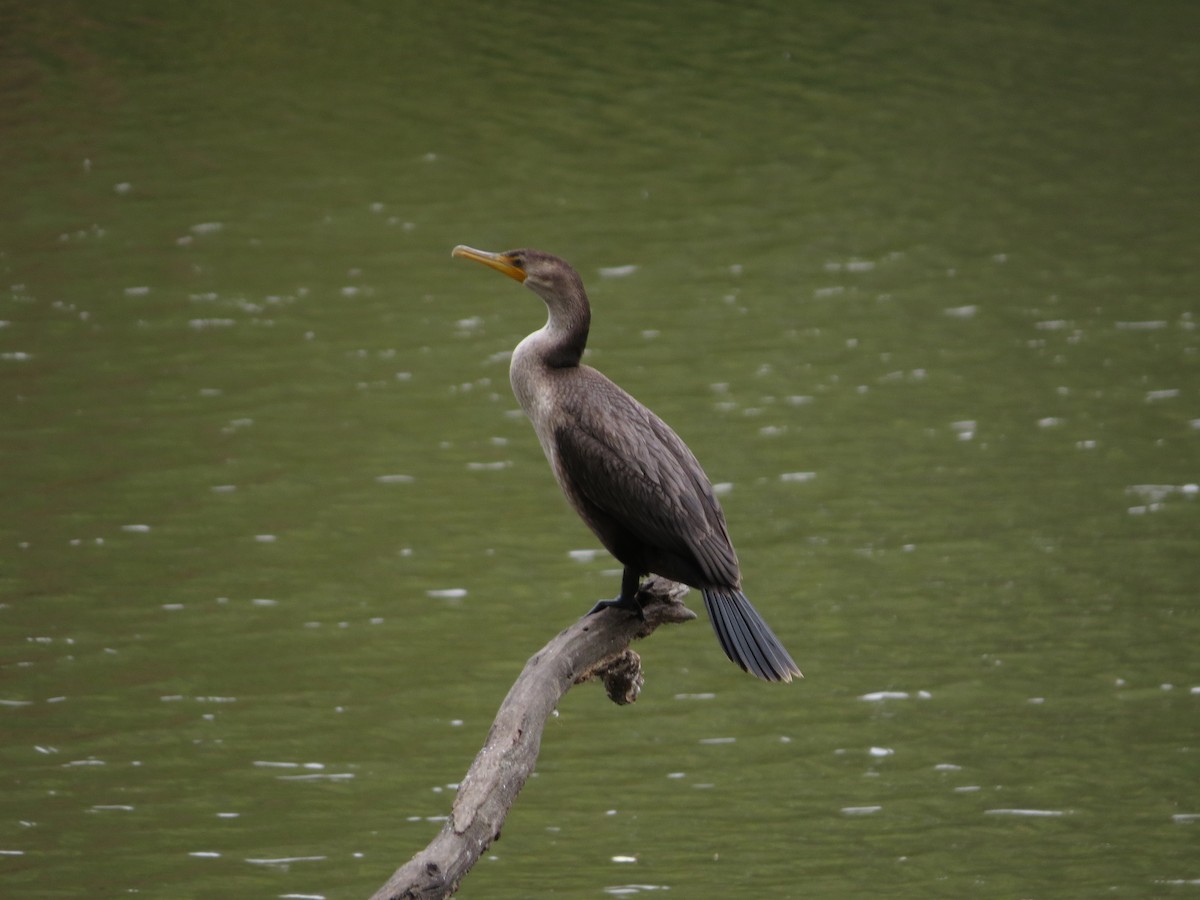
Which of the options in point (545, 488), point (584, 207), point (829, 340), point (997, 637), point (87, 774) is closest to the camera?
point (87, 774)

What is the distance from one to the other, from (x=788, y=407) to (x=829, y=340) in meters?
1.27

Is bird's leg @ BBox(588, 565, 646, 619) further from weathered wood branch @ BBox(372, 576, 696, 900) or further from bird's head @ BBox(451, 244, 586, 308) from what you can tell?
bird's head @ BBox(451, 244, 586, 308)

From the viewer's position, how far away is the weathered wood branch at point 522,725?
3557mm

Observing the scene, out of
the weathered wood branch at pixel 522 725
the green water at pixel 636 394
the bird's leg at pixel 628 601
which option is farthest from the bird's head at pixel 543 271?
the green water at pixel 636 394

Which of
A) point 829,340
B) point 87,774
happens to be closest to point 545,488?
point 829,340

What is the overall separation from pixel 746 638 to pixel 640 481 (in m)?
0.50

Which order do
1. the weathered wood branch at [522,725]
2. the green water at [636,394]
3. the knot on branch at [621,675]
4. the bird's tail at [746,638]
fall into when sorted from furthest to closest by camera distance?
the green water at [636,394], the knot on branch at [621,675], the bird's tail at [746,638], the weathered wood branch at [522,725]

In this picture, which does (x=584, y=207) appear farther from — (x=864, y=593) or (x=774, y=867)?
(x=774, y=867)

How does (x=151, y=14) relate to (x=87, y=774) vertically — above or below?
above

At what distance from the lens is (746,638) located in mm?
4746

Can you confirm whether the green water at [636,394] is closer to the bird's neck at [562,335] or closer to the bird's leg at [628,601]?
the bird's leg at [628,601]

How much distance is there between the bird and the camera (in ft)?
15.6

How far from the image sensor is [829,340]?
14461mm

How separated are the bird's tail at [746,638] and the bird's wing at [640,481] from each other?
56 mm
